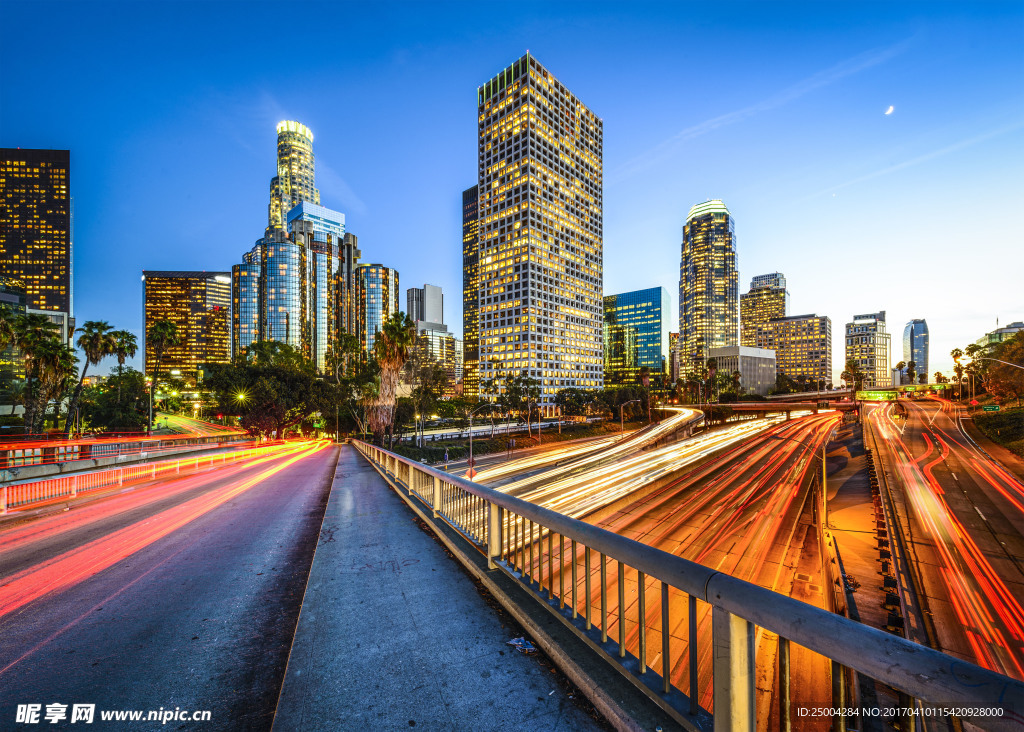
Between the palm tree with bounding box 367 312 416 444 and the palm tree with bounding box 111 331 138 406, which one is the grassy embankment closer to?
the palm tree with bounding box 367 312 416 444

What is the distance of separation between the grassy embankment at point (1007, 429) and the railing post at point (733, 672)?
2427 inches

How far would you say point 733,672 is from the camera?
209cm

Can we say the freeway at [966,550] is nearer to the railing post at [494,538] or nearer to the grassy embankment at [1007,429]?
the grassy embankment at [1007,429]

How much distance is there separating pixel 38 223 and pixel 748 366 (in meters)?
334

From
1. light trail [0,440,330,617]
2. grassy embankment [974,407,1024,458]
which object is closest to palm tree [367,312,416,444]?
light trail [0,440,330,617]

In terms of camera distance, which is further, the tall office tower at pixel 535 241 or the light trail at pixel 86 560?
the tall office tower at pixel 535 241

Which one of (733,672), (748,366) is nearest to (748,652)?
(733,672)

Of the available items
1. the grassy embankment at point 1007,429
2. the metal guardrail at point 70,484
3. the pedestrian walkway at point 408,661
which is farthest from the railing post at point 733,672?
the grassy embankment at point 1007,429

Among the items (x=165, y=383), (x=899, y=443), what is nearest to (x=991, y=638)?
(x=899, y=443)

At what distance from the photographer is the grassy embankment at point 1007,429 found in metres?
42.9

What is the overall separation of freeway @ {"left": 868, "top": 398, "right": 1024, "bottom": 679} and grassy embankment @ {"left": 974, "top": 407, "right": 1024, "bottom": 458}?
5.29m

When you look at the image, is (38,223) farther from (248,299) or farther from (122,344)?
(122,344)

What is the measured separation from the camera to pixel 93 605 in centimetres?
465

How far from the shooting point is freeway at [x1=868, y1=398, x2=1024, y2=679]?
14602mm
